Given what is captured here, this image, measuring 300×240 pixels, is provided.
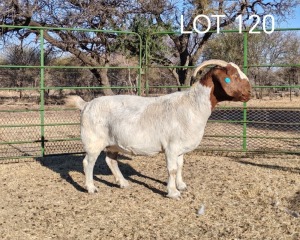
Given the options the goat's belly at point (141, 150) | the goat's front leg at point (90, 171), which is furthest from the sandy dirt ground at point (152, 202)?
the goat's belly at point (141, 150)

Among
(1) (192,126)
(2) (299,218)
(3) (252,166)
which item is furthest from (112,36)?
(2) (299,218)

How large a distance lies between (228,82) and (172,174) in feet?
4.63

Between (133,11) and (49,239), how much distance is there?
51.6ft

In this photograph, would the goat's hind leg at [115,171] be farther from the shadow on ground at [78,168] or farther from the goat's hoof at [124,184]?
the shadow on ground at [78,168]

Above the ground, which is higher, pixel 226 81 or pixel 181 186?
pixel 226 81

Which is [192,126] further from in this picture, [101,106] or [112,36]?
[112,36]

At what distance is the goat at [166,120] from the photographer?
550 cm

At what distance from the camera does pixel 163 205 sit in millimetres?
5336

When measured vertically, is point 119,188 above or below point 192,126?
below

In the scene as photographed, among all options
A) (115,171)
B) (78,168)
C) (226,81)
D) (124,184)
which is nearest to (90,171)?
(115,171)

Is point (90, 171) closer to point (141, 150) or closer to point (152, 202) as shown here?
point (141, 150)

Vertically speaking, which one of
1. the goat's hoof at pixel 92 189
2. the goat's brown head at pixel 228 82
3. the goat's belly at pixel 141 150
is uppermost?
the goat's brown head at pixel 228 82

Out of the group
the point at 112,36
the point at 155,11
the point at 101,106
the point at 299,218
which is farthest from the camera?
the point at 155,11

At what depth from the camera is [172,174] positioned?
18.3 feet
